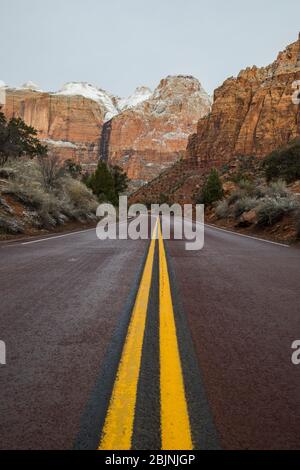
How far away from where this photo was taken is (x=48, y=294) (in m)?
4.79

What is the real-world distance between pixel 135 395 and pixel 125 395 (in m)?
0.06

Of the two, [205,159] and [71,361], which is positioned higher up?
[205,159]

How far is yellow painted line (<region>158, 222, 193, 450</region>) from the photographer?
1747 millimetres

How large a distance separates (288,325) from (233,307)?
2.53ft

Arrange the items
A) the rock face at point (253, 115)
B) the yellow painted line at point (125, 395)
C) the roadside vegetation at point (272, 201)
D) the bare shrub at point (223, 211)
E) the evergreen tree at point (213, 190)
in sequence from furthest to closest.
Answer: the rock face at point (253, 115) < the evergreen tree at point (213, 190) < the bare shrub at point (223, 211) < the roadside vegetation at point (272, 201) < the yellow painted line at point (125, 395)

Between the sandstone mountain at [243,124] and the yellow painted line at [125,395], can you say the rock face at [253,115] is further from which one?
the yellow painted line at [125,395]

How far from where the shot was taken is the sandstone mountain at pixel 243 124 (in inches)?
3642

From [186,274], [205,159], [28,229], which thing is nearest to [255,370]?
[186,274]

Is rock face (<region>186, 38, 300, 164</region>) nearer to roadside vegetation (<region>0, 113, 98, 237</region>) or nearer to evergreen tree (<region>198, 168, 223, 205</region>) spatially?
evergreen tree (<region>198, 168, 223, 205</region>)

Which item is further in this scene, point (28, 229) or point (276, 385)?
point (28, 229)

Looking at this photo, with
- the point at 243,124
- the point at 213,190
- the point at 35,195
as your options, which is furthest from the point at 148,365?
the point at 243,124

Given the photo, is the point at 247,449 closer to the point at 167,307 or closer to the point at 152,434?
the point at 152,434

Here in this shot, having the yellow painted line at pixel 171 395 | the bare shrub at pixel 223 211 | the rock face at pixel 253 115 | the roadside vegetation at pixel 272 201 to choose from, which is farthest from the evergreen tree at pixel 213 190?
the yellow painted line at pixel 171 395

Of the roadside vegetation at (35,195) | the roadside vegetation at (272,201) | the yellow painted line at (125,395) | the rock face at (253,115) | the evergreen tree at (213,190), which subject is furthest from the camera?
the rock face at (253,115)
